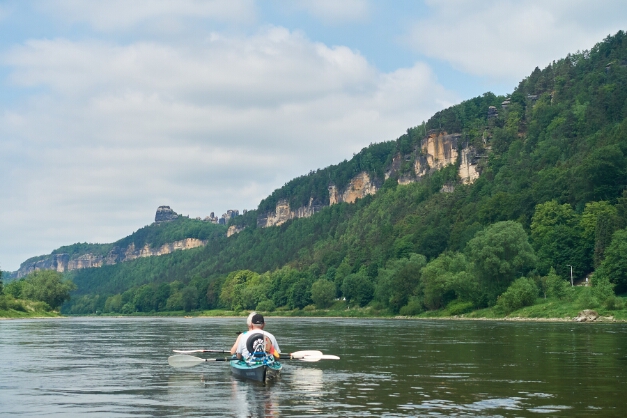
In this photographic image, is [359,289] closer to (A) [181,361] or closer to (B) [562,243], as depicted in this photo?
(B) [562,243]

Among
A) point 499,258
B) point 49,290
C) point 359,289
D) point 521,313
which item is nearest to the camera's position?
point 521,313

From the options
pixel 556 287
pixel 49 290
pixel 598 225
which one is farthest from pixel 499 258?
pixel 49 290

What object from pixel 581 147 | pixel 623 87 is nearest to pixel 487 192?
pixel 581 147

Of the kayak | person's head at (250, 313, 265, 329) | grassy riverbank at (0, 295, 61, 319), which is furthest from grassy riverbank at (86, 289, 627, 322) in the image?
grassy riverbank at (0, 295, 61, 319)

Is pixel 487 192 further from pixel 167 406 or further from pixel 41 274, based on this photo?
pixel 167 406

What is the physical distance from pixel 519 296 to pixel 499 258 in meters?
7.99

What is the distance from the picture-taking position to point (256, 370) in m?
29.1

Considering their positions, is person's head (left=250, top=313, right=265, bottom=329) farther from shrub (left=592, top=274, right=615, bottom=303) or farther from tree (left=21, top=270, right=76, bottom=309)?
tree (left=21, top=270, right=76, bottom=309)

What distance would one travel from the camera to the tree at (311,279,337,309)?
559 feet

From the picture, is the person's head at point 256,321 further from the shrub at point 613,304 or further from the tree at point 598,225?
the tree at point 598,225

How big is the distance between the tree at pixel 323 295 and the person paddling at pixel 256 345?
140 meters

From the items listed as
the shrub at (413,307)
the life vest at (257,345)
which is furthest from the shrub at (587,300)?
the life vest at (257,345)

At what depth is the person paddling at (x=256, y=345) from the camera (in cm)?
2962

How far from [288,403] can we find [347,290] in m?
137
